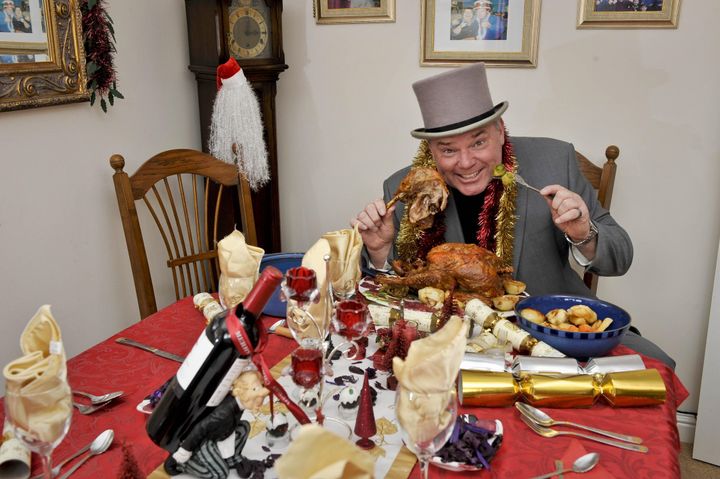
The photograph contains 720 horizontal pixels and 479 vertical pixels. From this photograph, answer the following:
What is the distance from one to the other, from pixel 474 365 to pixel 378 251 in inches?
26.9

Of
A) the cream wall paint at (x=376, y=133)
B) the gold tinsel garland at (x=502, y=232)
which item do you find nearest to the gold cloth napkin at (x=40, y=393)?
the gold tinsel garland at (x=502, y=232)

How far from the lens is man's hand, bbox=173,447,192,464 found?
86cm

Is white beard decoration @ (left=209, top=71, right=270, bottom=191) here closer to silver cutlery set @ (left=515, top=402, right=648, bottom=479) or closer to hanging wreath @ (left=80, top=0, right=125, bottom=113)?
hanging wreath @ (left=80, top=0, right=125, bottom=113)

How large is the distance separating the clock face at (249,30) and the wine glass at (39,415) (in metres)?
1.90

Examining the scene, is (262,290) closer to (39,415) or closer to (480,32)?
(39,415)

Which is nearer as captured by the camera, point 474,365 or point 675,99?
point 474,365

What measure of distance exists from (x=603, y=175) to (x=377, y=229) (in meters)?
0.94

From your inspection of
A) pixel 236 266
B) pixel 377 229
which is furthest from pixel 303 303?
pixel 377 229

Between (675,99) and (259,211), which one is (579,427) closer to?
(675,99)

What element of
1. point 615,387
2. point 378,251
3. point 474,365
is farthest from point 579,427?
point 378,251

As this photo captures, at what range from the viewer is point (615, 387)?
1.06 meters

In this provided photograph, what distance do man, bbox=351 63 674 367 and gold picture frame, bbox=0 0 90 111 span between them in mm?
1044

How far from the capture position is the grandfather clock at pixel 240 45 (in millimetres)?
2395

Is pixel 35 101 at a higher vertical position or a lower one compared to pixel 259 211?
higher
